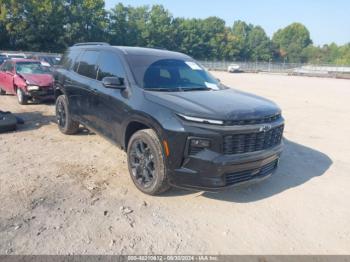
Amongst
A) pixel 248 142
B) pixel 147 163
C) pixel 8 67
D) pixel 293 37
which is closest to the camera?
pixel 248 142

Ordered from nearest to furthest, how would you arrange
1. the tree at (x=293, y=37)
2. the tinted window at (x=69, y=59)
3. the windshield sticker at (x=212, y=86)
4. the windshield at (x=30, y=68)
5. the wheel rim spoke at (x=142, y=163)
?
the wheel rim spoke at (x=142, y=163)
the windshield sticker at (x=212, y=86)
the tinted window at (x=69, y=59)
the windshield at (x=30, y=68)
the tree at (x=293, y=37)

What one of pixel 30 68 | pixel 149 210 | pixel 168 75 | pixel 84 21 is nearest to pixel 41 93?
pixel 30 68

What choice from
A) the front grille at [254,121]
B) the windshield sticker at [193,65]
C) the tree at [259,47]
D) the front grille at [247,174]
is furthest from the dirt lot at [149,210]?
the tree at [259,47]

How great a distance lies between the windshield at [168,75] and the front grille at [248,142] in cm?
131

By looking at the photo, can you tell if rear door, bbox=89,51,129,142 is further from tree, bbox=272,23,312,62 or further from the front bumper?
tree, bbox=272,23,312,62

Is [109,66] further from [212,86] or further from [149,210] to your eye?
[149,210]

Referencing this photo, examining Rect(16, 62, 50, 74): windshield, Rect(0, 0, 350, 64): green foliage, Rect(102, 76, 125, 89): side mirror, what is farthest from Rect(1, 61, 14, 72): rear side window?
Rect(0, 0, 350, 64): green foliage

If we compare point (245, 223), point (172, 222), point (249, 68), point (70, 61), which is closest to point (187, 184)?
point (172, 222)

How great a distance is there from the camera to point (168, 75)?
490 centimetres

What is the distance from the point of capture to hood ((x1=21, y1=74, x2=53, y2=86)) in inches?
412

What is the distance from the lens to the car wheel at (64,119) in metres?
6.71

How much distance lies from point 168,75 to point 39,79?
24.3 feet

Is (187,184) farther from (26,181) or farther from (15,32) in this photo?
(15,32)

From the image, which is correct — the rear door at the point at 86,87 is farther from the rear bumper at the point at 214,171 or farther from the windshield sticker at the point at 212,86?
the rear bumper at the point at 214,171
